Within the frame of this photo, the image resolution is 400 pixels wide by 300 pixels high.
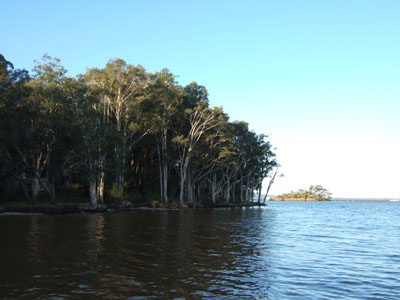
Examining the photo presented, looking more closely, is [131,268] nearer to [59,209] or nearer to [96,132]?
[59,209]

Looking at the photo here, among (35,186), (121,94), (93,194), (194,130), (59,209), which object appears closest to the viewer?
(59,209)

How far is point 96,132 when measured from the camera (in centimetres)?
4916

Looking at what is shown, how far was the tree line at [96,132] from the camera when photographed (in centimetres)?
4434

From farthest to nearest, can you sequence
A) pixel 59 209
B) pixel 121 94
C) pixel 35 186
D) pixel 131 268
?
pixel 121 94
pixel 35 186
pixel 59 209
pixel 131 268

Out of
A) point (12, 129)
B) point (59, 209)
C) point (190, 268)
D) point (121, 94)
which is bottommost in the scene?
point (190, 268)

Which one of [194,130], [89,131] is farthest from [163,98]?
[89,131]

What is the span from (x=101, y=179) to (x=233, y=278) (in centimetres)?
4366

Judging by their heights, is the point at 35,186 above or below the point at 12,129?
below

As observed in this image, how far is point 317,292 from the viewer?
400 inches

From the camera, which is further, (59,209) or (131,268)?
(59,209)

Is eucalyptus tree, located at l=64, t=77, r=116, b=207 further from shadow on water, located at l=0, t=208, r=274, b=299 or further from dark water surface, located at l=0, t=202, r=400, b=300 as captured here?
shadow on water, located at l=0, t=208, r=274, b=299

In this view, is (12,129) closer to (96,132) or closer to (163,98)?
(96,132)

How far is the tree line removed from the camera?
145ft

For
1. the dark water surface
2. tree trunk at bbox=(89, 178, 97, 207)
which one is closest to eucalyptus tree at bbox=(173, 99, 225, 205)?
tree trunk at bbox=(89, 178, 97, 207)
